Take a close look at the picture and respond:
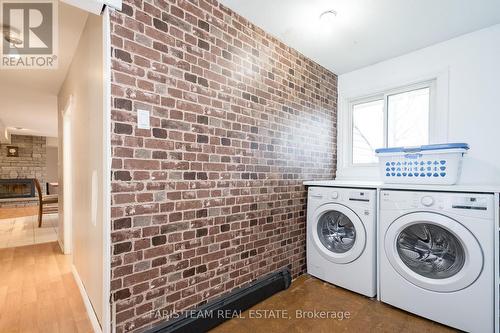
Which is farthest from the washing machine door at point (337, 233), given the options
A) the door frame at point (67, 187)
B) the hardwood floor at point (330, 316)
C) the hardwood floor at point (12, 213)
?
the hardwood floor at point (12, 213)

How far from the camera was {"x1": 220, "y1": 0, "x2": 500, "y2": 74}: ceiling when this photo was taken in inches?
71.6

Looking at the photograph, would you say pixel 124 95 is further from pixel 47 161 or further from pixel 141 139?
pixel 47 161

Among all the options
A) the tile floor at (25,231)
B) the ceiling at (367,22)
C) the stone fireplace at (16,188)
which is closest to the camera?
the ceiling at (367,22)

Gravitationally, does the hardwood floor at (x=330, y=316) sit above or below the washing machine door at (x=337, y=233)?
below

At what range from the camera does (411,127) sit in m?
2.64

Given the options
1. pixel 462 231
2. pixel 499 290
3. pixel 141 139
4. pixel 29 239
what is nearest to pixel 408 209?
pixel 462 231

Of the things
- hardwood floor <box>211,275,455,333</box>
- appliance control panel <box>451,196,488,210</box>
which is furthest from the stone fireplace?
appliance control panel <box>451,196,488,210</box>

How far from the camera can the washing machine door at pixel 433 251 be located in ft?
5.19

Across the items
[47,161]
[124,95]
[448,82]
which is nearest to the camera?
[124,95]

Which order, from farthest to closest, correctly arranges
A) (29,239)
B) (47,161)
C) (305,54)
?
(47,161), (29,239), (305,54)

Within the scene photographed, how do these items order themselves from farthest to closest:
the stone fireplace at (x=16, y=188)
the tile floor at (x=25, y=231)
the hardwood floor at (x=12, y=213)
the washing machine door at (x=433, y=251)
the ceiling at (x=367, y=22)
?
the stone fireplace at (x=16, y=188), the hardwood floor at (x=12, y=213), the tile floor at (x=25, y=231), the ceiling at (x=367, y=22), the washing machine door at (x=433, y=251)

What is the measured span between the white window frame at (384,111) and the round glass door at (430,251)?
1003 mm

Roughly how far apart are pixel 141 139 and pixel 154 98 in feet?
0.85

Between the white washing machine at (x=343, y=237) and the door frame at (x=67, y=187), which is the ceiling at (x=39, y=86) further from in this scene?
the white washing machine at (x=343, y=237)
